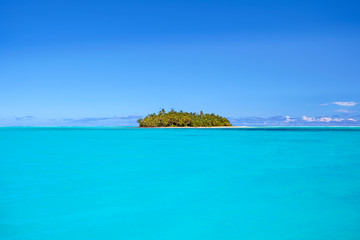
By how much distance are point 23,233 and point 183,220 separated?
4.60 m

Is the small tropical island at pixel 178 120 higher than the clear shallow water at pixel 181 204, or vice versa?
the small tropical island at pixel 178 120

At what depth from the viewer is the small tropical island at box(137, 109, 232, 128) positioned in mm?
143875

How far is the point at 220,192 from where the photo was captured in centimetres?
1281

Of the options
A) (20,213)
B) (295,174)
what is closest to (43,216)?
(20,213)

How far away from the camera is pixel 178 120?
144m

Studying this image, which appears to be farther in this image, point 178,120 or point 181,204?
point 178,120

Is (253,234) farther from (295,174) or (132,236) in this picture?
(295,174)

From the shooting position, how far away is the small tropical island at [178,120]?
144 m

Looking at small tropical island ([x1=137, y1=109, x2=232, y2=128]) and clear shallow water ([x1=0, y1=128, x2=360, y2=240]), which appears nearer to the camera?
clear shallow water ([x1=0, y1=128, x2=360, y2=240])

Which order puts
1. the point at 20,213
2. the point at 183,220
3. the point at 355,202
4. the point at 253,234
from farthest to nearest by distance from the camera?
the point at 355,202, the point at 20,213, the point at 183,220, the point at 253,234

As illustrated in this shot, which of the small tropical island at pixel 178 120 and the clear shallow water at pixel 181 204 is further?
the small tropical island at pixel 178 120

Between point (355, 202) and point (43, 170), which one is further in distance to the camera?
point (43, 170)

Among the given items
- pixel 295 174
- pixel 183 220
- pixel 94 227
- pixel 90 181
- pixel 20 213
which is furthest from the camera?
pixel 295 174

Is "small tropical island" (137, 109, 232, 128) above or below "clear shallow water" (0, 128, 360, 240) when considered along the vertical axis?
above
